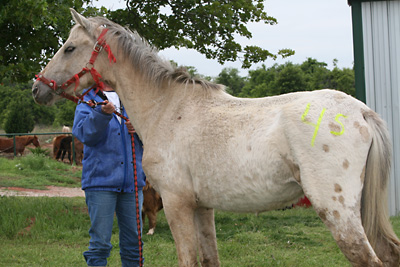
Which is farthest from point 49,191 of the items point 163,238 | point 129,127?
point 129,127

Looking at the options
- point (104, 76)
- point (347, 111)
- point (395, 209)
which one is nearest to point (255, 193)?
point (347, 111)

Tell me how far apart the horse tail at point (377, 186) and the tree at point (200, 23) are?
633 centimetres

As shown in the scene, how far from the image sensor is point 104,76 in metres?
3.49

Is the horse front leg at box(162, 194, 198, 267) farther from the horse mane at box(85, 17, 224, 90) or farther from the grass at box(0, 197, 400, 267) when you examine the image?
the grass at box(0, 197, 400, 267)

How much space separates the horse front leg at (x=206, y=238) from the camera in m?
3.47

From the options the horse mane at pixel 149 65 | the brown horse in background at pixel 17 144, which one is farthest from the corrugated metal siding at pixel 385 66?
the brown horse in background at pixel 17 144

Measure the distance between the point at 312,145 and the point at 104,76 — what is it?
181cm

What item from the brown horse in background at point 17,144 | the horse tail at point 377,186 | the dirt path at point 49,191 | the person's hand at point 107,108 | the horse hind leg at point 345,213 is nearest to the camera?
the horse hind leg at point 345,213

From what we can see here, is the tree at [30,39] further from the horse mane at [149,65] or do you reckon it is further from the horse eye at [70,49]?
the horse mane at [149,65]

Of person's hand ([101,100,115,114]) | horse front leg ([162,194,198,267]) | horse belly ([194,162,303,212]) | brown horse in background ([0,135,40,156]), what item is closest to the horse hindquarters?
horse belly ([194,162,303,212])

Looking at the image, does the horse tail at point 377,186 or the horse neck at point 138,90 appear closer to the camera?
the horse tail at point 377,186

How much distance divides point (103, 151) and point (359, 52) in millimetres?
5316

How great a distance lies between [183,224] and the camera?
3105 mm

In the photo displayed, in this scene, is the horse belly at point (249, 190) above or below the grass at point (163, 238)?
above
